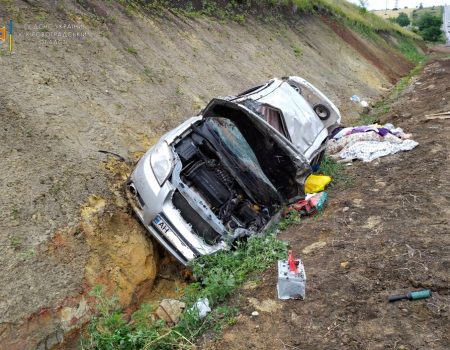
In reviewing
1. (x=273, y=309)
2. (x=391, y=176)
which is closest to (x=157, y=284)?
(x=273, y=309)

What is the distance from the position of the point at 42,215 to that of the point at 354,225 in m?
3.86

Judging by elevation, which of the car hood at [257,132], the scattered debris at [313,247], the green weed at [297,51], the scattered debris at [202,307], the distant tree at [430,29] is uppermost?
the car hood at [257,132]

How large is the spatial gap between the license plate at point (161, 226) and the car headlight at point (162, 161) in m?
0.43

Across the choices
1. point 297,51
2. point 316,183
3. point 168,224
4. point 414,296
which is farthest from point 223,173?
point 297,51

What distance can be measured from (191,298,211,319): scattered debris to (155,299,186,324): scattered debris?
18 cm

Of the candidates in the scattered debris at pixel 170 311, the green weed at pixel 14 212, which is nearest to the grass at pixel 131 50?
the green weed at pixel 14 212

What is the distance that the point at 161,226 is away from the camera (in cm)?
498

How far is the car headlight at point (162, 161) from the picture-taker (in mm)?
5114

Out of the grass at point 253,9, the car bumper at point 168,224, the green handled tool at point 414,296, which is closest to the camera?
the green handled tool at point 414,296

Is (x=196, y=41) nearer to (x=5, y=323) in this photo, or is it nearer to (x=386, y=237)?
(x=386, y=237)

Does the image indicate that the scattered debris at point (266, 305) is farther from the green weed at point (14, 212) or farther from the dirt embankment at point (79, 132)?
the green weed at point (14, 212)

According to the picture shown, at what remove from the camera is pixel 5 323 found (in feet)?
12.7

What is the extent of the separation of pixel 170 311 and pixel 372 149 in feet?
19.2

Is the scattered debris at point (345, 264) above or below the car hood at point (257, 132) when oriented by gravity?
below
